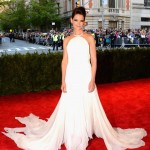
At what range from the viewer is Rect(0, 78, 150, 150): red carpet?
236 inches

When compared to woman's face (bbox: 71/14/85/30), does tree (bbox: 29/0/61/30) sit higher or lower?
higher

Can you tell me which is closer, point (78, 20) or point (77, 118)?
point (78, 20)

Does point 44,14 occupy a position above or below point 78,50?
above

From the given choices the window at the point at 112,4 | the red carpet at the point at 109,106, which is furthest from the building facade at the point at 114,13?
the red carpet at the point at 109,106

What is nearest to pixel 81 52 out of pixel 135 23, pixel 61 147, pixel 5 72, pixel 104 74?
pixel 61 147

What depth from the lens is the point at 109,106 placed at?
7.66 m

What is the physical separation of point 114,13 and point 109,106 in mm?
44913

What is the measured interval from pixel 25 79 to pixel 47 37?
1100 inches

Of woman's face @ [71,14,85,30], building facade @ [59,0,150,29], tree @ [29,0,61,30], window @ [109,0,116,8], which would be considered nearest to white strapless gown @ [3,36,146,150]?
woman's face @ [71,14,85,30]

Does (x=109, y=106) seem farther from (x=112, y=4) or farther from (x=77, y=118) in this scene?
(x=112, y=4)

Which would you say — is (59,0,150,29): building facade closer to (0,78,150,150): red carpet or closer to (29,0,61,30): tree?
(29,0,61,30): tree

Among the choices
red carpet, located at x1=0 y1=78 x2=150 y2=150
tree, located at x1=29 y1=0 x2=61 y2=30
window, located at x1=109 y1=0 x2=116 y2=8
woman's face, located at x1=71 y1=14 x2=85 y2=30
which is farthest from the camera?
tree, located at x1=29 y1=0 x2=61 y2=30

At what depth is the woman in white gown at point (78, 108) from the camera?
466 cm

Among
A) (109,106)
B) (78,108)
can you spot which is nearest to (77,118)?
(78,108)
